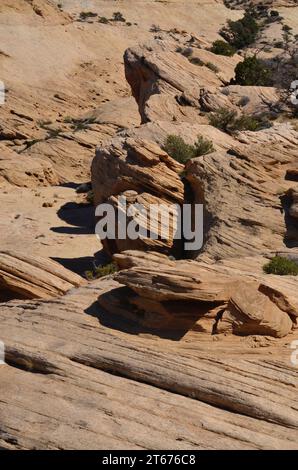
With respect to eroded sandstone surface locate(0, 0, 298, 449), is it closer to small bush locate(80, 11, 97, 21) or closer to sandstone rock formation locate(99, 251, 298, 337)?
sandstone rock formation locate(99, 251, 298, 337)

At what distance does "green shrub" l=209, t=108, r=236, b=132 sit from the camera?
32.4 m

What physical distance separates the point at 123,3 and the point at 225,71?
135 ft

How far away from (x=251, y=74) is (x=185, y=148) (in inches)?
525

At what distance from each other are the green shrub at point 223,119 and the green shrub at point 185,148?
12.5 feet

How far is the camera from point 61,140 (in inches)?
1751

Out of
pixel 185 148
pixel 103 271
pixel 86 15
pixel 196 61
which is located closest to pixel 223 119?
pixel 185 148

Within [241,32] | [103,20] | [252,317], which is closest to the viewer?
[252,317]

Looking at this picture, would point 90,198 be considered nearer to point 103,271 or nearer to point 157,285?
point 103,271

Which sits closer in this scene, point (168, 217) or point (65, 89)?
point (168, 217)

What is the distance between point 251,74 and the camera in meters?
39.5
